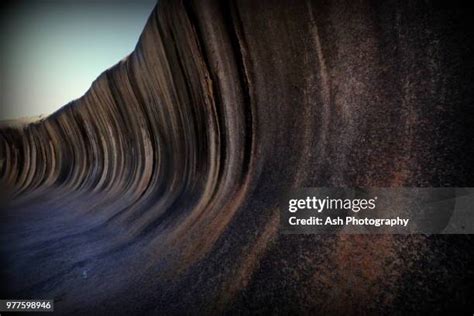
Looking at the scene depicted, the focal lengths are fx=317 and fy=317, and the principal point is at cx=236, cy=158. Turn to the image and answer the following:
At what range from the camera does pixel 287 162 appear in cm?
81

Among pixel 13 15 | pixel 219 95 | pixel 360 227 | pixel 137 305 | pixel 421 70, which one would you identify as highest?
pixel 13 15

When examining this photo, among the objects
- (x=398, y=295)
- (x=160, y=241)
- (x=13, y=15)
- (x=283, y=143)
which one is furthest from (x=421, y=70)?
(x=13, y=15)

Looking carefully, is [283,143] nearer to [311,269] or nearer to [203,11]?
[311,269]

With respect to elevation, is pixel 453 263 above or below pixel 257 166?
below

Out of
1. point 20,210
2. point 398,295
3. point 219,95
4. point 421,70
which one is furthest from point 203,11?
point 20,210

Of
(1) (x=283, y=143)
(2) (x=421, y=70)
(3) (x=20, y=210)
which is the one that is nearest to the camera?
(2) (x=421, y=70)

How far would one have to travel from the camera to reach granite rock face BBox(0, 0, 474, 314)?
624 millimetres

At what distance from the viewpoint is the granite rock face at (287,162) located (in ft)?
2.05

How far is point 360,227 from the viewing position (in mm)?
670

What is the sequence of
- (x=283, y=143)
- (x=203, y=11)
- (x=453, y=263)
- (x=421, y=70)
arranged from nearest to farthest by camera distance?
(x=453, y=263) → (x=421, y=70) → (x=283, y=143) → (x=203, y=11)

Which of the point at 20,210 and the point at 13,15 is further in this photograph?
the point at 20,210

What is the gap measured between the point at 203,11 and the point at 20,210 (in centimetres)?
168

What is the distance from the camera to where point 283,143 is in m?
0.85

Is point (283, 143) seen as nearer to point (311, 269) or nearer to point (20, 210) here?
point (311, 269)
